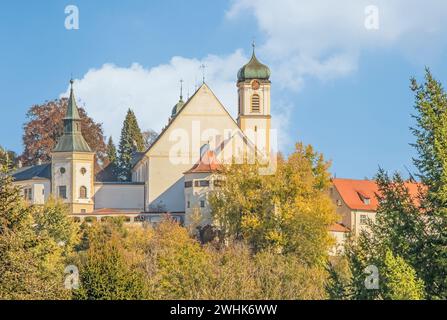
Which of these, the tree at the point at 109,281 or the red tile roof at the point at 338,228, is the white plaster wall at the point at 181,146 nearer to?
the red tile roof at the point at 338,228

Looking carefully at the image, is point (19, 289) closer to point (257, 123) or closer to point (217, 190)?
point (217, 190)

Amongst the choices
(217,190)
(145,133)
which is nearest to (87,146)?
(217,190)

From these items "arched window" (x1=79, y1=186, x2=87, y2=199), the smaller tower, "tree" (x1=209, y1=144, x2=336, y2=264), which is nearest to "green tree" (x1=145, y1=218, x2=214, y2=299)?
"tree" (x1=209, y1=144, x2=336, y2=264)

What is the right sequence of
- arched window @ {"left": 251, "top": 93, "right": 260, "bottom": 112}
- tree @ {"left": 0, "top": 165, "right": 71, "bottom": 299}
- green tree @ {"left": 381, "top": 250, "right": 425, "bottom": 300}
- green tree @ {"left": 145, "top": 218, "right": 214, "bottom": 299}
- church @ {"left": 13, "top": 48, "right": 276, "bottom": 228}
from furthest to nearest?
arched window @ {"left": 251, "top": 93, "right": 260, "bottom": 112} → church @ {"left": 13, "top": 48, "right": 276, "bottom": 228} → green tree @ {"left": 145, "top": 218, "right": 214, "bottom": 299} → tree @ {"left": 0, "top": 165, "right": 71, "bottom": 299} → green tree @ {"left": 381, "top": 250, "right": 425, "bottom": 300}

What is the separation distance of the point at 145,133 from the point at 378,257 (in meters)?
98.1

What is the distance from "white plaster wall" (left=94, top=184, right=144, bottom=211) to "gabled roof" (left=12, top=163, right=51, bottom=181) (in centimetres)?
441

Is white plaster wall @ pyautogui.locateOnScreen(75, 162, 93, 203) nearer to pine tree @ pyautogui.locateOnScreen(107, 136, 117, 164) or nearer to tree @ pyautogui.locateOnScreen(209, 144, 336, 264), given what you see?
tree @ pyautogui.locateOnScreen(209, 144, 336, 264)

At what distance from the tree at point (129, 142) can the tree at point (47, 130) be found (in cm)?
817

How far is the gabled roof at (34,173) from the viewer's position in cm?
8938

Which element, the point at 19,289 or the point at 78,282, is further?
the point at 78,282

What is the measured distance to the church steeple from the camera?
88438mm

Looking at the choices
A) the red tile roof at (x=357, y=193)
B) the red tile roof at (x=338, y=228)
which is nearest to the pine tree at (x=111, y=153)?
the red tile roof at (x=357, y=193)
